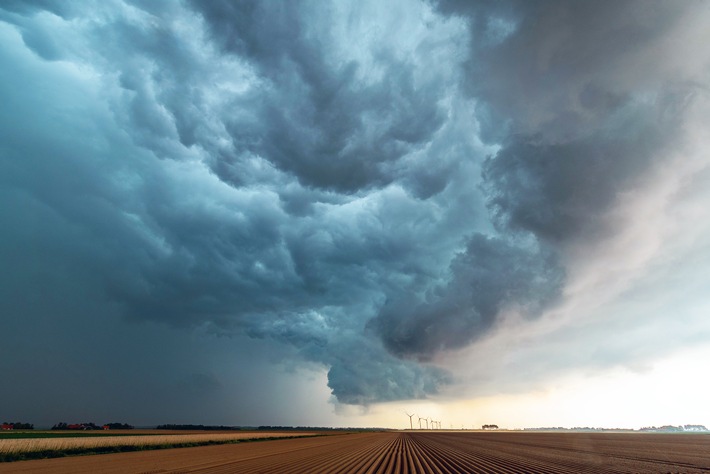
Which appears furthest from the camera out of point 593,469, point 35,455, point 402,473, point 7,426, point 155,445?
point 7,426

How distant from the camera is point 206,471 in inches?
1016

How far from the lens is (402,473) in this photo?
2475 centimetres

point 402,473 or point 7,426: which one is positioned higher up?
point 7,426

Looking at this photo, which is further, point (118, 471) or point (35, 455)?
point (35, 455)

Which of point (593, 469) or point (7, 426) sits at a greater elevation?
point (7, 426)

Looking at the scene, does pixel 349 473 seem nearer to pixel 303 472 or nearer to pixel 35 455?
pixel 303 472

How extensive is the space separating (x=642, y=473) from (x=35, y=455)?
51.3m

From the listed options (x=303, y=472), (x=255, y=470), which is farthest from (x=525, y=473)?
(x=255, y=470)

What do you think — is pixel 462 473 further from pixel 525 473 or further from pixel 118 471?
pixel 118 471

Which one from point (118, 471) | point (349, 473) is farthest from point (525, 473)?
point (118, 471)

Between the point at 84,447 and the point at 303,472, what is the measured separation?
3344 centimetres

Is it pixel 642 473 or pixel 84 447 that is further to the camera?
pixel 84 447

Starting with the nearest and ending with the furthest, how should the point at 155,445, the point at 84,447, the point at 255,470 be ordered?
the point at 255,470
the point at 84,447
the point at 155,445

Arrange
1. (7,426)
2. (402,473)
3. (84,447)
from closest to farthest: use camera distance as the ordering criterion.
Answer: (402,473), (84,447), (7,426)
